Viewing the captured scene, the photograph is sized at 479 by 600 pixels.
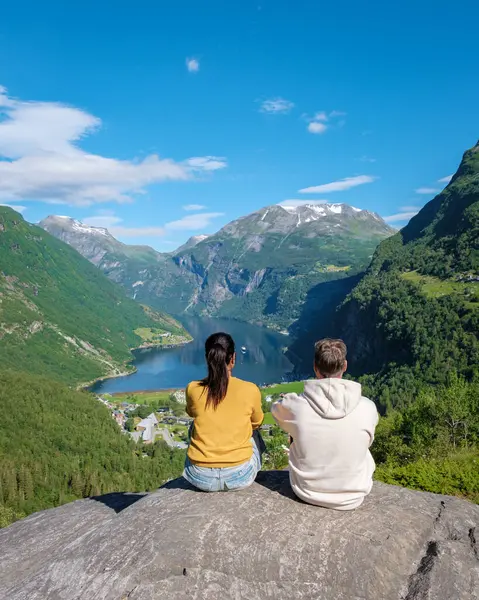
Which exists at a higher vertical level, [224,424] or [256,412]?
[256,412]

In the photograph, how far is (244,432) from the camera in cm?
704

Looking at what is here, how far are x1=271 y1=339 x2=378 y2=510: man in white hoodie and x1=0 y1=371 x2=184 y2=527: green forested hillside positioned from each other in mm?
51905

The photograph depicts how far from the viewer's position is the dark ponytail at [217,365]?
6805 mm

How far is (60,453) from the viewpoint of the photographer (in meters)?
91.2

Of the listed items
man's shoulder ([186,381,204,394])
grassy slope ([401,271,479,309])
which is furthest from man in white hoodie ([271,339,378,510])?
grassy slope ([401,271,479,309])

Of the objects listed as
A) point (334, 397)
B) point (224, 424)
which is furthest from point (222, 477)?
point (334, 397)

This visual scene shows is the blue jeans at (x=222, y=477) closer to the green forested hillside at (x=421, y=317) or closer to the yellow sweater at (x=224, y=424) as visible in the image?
the yellow sweater at (x=224, y=424)

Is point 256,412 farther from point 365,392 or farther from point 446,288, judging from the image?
point 446,288

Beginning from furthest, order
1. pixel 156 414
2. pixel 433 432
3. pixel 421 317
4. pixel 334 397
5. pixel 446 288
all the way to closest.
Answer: pixel 446 288 < pixel 421 317 < pixel 156 414 < pixel 433 432 < pixel 334 397

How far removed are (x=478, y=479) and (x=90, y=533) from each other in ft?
28.7

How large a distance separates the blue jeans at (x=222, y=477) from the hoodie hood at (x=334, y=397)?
1.72 metres

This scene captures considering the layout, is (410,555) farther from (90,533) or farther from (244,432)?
(90,533)

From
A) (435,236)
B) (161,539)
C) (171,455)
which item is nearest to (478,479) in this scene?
(161,539)

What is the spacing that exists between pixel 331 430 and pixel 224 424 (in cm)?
167
